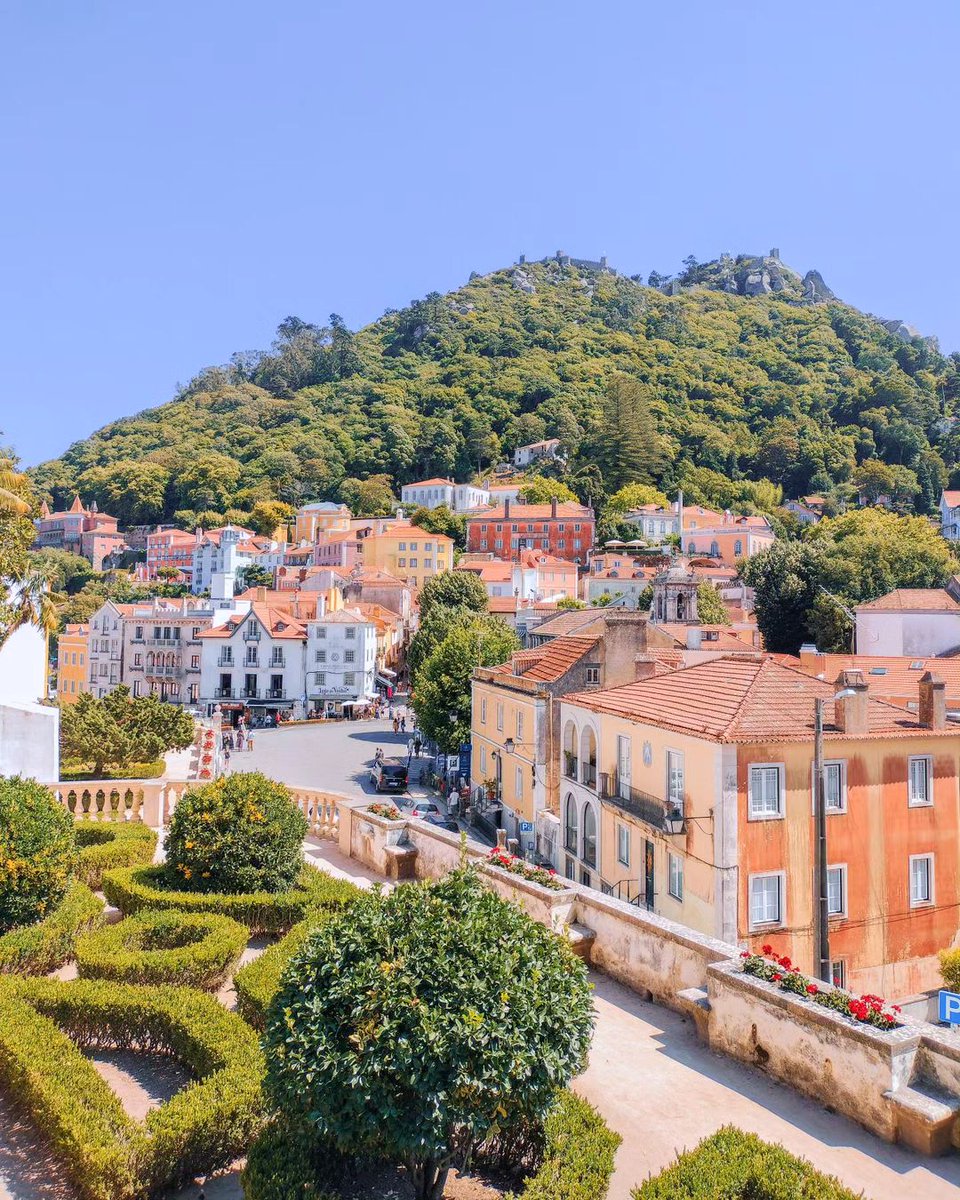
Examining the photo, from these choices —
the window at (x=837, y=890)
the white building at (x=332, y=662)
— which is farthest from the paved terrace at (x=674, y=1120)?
the white building at (x=332, y=662)

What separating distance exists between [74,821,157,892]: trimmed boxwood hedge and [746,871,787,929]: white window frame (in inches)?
466

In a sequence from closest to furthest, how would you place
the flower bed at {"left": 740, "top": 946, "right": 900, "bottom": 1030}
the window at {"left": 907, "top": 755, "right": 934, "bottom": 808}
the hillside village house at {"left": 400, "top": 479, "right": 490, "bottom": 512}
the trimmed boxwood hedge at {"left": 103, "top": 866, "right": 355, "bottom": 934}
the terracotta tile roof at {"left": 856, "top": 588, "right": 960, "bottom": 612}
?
the flower bed at {"left": 740, "top": 946, "right": 900, "bottom": 1030}
the trimmed boxwood hedge at {"left": 103, "top": 866, "right": 355, "bottom": 934}
the window at {"left": 907, "top": 755, "right": 934, "bottom": 808}
the terracotta tile roof at {"left": 856, "top": 588, "right": 960, "bottom": 612}
the hillside village house at {"left": 400, "top": 479, "right": 490, "bottom": 512}

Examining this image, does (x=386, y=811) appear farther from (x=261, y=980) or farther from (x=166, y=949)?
(x=261, y=980)

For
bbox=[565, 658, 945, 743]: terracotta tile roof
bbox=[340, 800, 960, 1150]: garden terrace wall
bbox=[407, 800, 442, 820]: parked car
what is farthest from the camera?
bbox=[407, 800, 442, 820]: parked car

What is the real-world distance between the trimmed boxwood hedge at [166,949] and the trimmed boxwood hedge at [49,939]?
362mm

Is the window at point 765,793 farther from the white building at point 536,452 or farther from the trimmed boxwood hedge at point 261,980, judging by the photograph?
the white building at point 536,452

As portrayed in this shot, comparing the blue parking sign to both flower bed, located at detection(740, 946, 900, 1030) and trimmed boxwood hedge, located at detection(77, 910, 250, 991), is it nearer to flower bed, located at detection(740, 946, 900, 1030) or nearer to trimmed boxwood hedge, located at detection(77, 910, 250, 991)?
flower bed, located at detection(740, 946, 900, 1030)

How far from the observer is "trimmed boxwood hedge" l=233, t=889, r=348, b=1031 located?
26.8 ft

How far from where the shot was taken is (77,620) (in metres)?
97.2

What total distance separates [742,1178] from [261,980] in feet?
16.5

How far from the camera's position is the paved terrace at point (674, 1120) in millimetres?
6145

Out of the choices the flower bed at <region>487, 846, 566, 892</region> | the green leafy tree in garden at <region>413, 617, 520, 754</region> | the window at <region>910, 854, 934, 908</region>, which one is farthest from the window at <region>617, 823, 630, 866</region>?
the green leafy tree in garden at <region>413, 617, 520, 754</region>

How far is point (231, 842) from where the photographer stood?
11.8 metres

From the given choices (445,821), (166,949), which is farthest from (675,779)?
(445,821)
